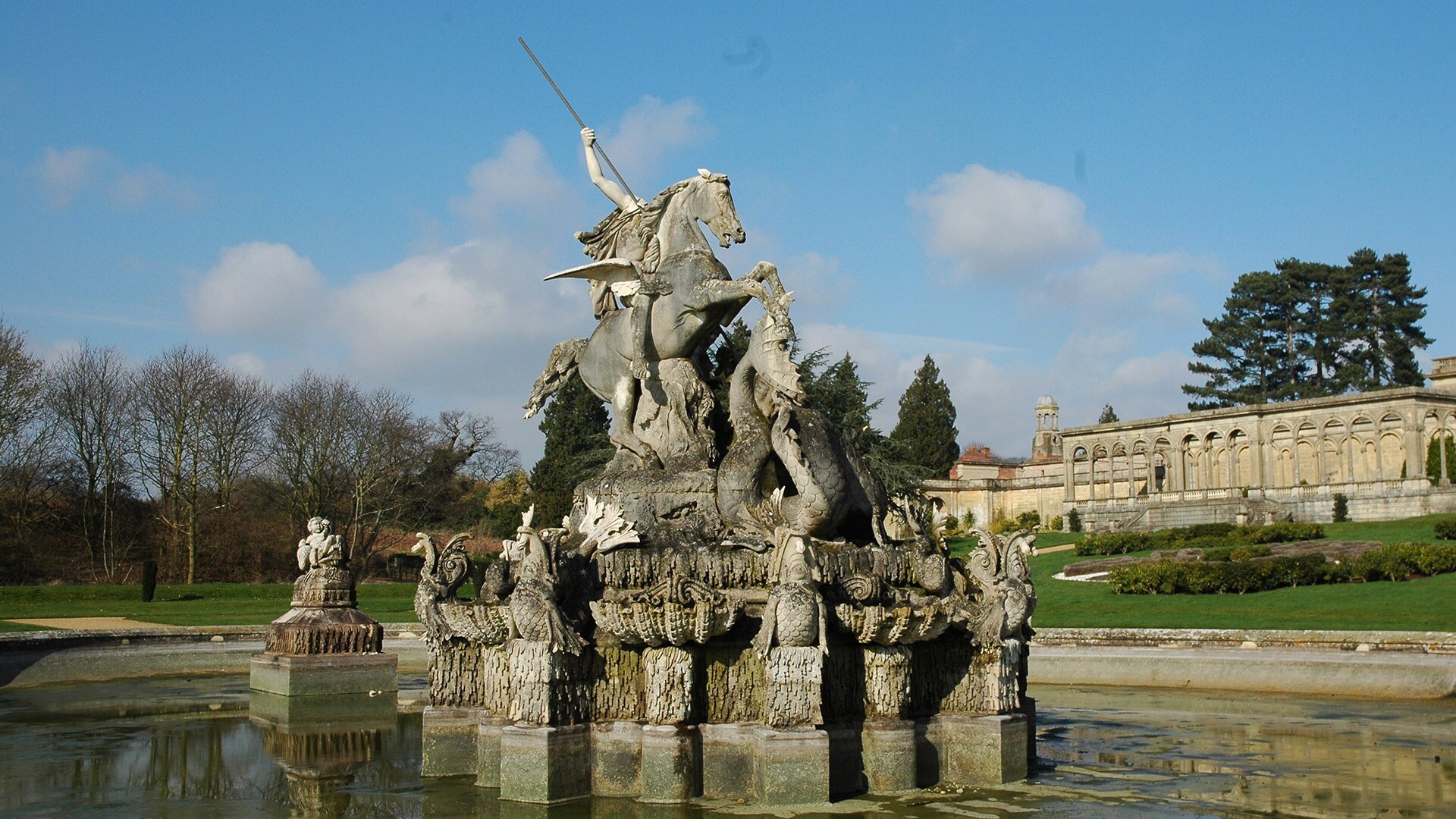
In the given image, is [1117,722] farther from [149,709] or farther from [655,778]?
[149,709]

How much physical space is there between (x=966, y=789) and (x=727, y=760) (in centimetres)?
200

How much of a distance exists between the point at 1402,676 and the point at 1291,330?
77.7 metres

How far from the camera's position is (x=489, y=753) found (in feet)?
33.6

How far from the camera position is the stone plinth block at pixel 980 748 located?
10289 mm

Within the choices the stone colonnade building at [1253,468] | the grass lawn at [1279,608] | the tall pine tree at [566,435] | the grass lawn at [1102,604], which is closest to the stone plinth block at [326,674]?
the grass lawn at [1102,604]

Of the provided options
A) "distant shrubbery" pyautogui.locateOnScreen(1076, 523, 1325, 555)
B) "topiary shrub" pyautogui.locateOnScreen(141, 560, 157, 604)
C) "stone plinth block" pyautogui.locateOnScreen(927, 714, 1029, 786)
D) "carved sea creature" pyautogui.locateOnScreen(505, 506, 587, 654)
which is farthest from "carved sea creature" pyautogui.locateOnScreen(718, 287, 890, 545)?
"distant shrubbery" pyautogui.locateOnScreen(1076, 523, 1325, 555)

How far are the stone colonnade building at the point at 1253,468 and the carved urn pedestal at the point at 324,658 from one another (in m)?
49.4

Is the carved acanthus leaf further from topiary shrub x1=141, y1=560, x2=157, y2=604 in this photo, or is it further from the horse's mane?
topiary shrub x1=141, y1=560, x2=157, y2=604

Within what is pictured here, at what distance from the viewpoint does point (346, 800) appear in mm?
9812

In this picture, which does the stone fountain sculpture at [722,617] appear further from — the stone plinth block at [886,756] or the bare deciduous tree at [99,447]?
the bare deciduous tree at [99,447]

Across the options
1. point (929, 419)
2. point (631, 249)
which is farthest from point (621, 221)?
point (929, 419)

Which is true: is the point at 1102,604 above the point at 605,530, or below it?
below

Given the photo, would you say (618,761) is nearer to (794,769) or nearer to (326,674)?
(794,769)

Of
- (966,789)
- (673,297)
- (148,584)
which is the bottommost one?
(966,789)
